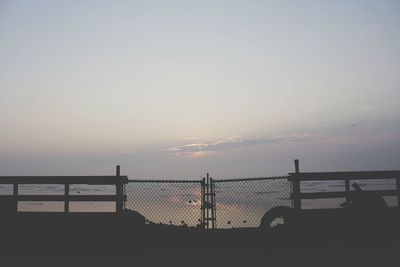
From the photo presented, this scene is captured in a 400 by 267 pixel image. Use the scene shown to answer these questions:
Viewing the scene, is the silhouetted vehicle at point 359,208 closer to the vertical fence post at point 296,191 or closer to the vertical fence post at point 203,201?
the vertical fence post at point 296,191

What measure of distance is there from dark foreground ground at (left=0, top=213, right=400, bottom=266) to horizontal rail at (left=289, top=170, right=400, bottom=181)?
1038 millimetres

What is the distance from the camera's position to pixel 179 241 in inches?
354

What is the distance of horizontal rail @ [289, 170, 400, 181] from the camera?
961 cm

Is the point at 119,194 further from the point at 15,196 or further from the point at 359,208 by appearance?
the point at 359,208

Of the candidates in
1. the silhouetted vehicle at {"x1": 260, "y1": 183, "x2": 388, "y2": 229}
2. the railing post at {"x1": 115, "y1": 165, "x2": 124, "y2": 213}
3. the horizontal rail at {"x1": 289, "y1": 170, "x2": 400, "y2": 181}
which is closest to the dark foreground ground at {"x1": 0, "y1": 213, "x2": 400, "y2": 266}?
the silhouetted vehicle at {"x1": 260, "y1": 183, "x2": 388, "y2": 229}

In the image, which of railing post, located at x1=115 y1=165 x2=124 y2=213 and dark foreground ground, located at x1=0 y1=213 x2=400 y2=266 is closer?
dark foreground ground, located at x1=0 y1=213 x2=400 y2=266

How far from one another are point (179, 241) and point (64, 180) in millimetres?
3303

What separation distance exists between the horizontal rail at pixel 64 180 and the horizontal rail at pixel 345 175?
4.71m

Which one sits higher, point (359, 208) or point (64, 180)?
point (64, 180)

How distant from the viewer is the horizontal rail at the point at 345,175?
9.61 metres

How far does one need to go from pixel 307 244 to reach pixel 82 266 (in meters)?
5.10

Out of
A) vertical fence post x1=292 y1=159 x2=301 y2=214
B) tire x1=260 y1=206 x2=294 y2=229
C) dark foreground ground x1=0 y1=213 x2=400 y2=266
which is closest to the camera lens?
dark foreground ground x1=0 y1=213 x2=400 y2=266

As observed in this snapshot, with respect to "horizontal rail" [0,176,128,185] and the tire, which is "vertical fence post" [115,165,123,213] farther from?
the tire

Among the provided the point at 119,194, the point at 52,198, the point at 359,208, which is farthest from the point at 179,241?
the point at 359,208
